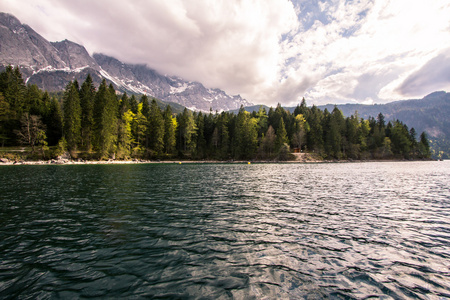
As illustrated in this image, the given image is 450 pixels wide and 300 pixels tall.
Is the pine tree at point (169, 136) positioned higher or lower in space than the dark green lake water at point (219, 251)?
higher

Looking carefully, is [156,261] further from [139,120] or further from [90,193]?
[139,120]

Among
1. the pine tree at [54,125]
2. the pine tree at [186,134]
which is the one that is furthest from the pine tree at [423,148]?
the pine tree at [54,125]

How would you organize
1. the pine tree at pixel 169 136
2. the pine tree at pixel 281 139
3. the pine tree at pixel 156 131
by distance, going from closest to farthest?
the pine tree at pixel 156 131 → the pine tree at pixel 169 136 → the pine tree at pixel 281 139

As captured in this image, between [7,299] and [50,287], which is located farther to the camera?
[50,287]

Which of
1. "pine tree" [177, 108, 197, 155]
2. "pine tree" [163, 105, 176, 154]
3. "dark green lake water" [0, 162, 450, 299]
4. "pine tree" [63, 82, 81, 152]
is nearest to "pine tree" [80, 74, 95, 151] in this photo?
"pine tree" [63, 82, 81, 152]

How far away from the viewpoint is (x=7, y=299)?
484cm

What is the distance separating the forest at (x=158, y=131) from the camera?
66062 mm

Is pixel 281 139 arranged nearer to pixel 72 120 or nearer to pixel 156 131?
pixel 156 131

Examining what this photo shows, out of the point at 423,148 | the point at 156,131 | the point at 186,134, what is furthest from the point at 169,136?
the point at 423,148

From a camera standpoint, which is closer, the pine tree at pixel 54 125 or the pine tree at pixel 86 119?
the pine tree at pixel 86 119

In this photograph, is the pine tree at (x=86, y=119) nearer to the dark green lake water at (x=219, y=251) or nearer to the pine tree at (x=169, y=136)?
the pine tree at (x=169, y=136)

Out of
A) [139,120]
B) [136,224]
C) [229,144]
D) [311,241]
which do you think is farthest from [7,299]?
[229,144]

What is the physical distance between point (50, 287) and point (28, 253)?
129 inches

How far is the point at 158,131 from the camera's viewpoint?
3605 inches
